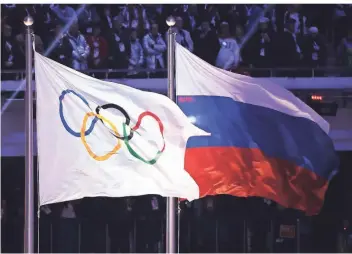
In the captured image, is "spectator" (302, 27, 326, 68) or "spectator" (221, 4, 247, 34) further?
"spectator" (221, 4, 247, 34)

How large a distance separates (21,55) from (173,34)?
6.11m

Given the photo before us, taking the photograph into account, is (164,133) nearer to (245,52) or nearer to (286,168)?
(286,168)

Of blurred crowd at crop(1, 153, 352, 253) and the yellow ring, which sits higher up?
the yellow ring

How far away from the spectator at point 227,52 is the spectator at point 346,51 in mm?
1781

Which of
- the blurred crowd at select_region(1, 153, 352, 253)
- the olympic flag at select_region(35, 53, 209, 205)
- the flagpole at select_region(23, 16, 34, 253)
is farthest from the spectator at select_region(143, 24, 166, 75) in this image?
the flagpole at select_region(23, 16, 34, 253)

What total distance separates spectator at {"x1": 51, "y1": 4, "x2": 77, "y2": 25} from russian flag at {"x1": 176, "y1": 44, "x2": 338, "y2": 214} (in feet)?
18.7

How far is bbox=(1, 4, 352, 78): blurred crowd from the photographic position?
1908 cm

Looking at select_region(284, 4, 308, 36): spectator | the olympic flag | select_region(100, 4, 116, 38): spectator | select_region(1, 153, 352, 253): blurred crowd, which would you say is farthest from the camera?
select_region(1, 153, 352, 253): blurred crowd

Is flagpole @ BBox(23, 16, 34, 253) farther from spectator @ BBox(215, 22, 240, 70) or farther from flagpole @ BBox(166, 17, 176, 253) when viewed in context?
spectator @ BBox(215, 22, 240, 70)

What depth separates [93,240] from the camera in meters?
20.5

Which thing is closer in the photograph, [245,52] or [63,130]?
[63,130]

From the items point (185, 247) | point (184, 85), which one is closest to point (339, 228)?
point (185, 247)

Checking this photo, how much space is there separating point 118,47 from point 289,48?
2594mm

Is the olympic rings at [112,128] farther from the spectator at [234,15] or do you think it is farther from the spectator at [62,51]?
the spectator at [234,15]
